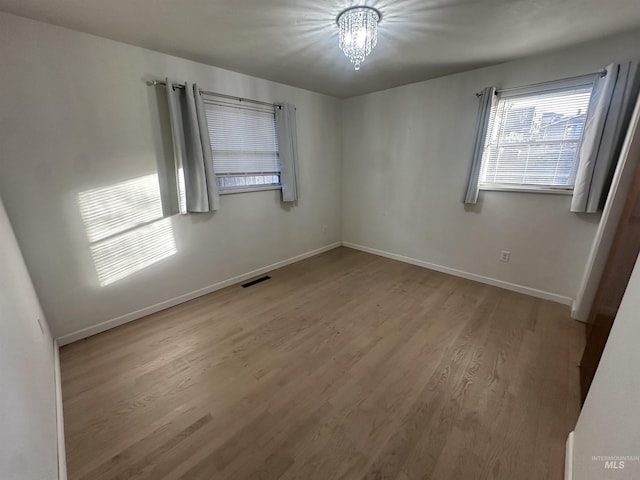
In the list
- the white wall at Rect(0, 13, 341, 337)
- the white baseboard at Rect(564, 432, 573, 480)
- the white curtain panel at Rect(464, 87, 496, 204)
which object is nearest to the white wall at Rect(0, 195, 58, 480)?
the white wall at Rect(0, 13, 341, 337)

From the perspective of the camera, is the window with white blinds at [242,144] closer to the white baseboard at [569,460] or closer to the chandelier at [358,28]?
the chandelier at [358,28]

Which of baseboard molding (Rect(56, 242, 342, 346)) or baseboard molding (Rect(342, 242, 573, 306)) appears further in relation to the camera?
baseboard molding (Rect(342, 242, 573, 306))

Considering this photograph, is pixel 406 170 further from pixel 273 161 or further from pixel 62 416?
pixel 62 416

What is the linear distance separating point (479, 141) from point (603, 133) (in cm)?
90

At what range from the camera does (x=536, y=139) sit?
2506 mm

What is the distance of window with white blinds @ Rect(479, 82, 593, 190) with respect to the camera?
2.32m

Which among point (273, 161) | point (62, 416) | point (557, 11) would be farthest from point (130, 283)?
point (557, 11)

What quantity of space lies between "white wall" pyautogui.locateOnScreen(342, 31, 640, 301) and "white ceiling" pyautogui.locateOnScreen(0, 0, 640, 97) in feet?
0.69

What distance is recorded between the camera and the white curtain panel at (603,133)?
1.98m

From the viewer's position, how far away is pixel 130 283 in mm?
2379

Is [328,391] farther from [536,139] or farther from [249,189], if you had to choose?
[536,139]

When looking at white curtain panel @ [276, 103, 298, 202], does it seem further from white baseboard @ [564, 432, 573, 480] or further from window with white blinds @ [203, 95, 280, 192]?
white baseboard @ [564, 432, 573, 480]

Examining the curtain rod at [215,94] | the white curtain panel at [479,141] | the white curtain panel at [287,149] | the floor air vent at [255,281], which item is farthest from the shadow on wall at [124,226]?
the white curtain panel at [479,141]

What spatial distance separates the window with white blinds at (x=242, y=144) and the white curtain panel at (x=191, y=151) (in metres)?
0.23
